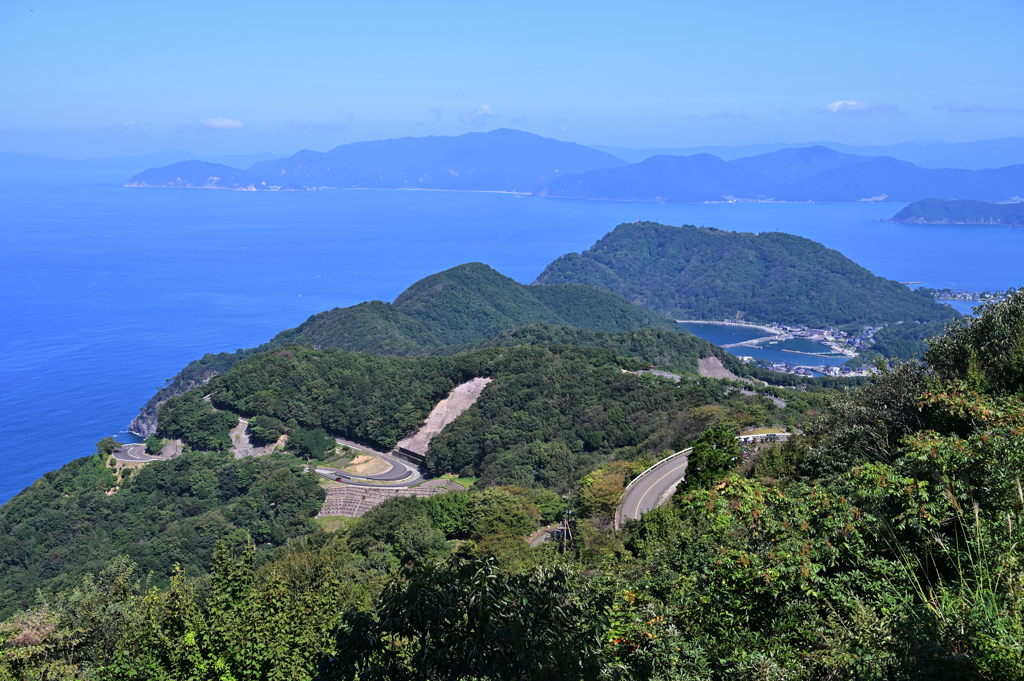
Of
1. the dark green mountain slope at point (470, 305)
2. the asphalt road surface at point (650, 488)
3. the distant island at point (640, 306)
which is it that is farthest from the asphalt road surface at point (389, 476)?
the dark green mountain slope at point (470, 305)

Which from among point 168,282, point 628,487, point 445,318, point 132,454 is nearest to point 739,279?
point 445,318

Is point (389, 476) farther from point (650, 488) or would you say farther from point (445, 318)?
point (445, 318)

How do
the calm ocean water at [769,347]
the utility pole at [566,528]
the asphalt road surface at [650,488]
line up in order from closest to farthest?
the utility pole at [566,528], the asphalt road surface at [650,488], the calm ocean water at [769,347]

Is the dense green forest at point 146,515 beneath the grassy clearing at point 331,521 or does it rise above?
above

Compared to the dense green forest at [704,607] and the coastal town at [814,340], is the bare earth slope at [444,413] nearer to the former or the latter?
the dense green forest at [704,607]

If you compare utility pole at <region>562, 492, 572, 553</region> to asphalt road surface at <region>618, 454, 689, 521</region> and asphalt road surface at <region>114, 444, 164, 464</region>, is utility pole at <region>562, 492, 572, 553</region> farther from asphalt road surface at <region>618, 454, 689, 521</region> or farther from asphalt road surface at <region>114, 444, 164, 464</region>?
asphalt road surface at <region>114, 444, 164, 464</region>

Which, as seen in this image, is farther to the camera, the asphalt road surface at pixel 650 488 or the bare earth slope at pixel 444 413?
the bare earth slope at pixel 444 413

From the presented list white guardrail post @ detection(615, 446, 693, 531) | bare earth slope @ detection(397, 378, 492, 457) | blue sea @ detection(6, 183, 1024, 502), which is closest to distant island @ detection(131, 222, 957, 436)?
blue sea @ detection(6, 183, 1024, 502)

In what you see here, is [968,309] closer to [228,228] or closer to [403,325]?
[403,325]
